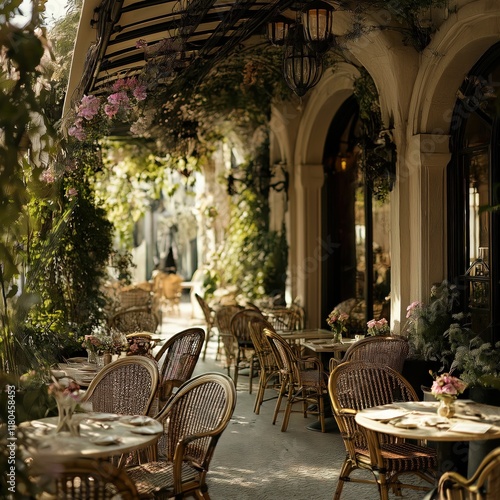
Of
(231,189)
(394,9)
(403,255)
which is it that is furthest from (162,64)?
(231,189)

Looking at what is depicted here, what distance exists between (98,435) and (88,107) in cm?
341

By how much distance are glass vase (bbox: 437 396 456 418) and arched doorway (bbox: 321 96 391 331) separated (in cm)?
476

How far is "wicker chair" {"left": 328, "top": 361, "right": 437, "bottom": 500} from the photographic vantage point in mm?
5207

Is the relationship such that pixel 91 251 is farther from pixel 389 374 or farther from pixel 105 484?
pixel 105 484

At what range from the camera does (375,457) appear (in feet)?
17.0

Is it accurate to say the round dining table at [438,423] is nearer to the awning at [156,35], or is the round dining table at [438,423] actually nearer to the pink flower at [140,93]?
the awning at [156,35]

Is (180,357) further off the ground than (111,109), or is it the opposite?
(111,109)

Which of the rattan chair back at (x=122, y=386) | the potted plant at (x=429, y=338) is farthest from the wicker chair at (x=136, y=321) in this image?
the rattan chair back at (x=122, y=386)

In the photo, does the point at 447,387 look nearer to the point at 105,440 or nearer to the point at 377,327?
the point at 105,440

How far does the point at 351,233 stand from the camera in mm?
11281

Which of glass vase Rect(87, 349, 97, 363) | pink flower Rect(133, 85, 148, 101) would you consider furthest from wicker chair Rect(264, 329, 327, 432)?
pink flower Rect(133, 85, 148, 101)

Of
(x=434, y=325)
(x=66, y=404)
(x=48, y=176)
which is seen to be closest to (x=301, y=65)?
(x=48, y=176)

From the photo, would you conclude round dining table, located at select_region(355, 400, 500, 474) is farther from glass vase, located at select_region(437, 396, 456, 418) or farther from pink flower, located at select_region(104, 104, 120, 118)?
pink flower, located at select_region(104, 104, 120, 118)

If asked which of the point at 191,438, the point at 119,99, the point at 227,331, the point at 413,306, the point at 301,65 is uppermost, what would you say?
the point at 301,65
